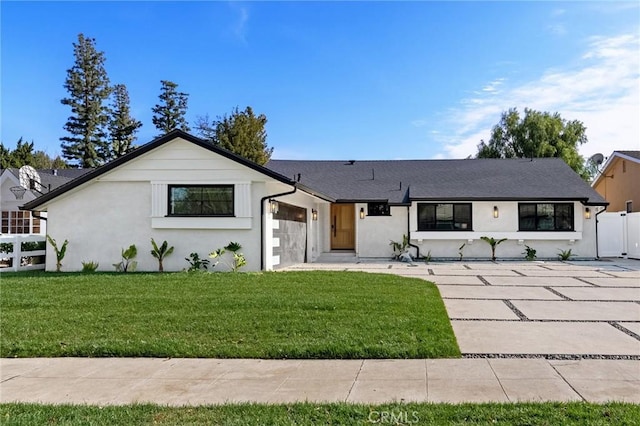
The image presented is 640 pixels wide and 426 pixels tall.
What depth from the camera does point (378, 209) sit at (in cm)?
1875

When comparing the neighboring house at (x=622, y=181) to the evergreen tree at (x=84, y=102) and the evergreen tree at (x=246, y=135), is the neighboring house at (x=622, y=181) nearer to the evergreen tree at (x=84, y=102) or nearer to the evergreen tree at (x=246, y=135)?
the evergreen tree at (x=246, y=135)

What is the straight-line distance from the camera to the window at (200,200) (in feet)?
41.2

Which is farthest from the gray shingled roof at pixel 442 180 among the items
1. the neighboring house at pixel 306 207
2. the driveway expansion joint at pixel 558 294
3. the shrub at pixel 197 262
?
the driveway expansion joint at pixel 558 294

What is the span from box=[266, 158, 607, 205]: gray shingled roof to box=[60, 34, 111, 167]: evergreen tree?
2630 cm

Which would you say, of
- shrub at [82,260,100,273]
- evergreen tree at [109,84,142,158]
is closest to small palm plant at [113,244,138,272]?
shrub at [82,260,100,273]

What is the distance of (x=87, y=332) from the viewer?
6.00 meters

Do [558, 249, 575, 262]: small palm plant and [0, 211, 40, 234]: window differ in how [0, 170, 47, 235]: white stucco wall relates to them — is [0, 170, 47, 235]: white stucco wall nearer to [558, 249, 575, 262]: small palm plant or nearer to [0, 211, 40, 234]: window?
→ [0, 211, 40, 234]: window

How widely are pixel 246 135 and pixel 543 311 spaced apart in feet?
80.0

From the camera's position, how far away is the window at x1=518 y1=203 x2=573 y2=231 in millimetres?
17719

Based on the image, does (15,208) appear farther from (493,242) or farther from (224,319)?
(493,242)

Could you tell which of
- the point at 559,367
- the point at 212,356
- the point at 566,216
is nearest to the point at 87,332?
the point at 212,356

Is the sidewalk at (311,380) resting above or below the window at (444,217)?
below

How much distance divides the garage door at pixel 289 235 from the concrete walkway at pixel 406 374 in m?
7.73

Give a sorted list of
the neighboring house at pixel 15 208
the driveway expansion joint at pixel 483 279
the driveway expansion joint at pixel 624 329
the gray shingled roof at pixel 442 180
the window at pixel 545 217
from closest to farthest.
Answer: the driveway expansion joint at pixel 624 329 < the driveway expansion joint at pixel 483 279 < the window at pixel 545 217 < the gray shingled roof at pixel 442 180 < the neighboring house at pixel 15 208
